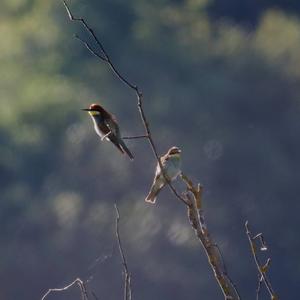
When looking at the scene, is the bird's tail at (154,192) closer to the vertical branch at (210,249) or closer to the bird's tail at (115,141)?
the bird's tail at (115,141)

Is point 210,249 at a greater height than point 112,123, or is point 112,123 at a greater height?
point 112,123

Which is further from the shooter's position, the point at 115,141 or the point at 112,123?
the point at 112,123

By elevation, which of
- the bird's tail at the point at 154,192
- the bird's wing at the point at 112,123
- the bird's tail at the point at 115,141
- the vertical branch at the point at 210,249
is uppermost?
the bird's wing at the point at 112,123

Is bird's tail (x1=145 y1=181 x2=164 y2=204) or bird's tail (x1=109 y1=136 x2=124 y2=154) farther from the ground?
bird's tail (x1=145 y1=181 x2=164 y2=204)

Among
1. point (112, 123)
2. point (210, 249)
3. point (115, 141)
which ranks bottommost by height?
point (210, 249)

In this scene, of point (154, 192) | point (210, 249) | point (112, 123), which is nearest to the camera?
point (210, 249)

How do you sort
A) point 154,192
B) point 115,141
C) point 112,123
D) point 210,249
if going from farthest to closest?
point 112,123 < point 154,192 < point 115,141 < point 210,249

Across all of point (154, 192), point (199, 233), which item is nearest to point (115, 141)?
point (154, 192)

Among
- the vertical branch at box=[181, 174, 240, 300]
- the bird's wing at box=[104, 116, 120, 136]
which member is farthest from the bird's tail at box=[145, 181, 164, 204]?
the vertical branch at box=[181, 174, 240, 300]

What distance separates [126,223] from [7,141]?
6.50 ft

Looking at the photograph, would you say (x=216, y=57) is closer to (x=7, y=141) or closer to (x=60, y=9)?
(x=60, y=9)

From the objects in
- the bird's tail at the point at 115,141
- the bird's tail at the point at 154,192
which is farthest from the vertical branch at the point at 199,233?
the bird's tail at the point at 154,192

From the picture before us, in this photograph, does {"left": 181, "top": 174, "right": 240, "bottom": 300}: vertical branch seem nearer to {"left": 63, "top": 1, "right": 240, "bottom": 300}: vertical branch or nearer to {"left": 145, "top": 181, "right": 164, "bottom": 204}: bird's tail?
{"left": 63, "top": 1, "right": 240, "bottom": 300}: vertical branch

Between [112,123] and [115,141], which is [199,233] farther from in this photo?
[112,123]
